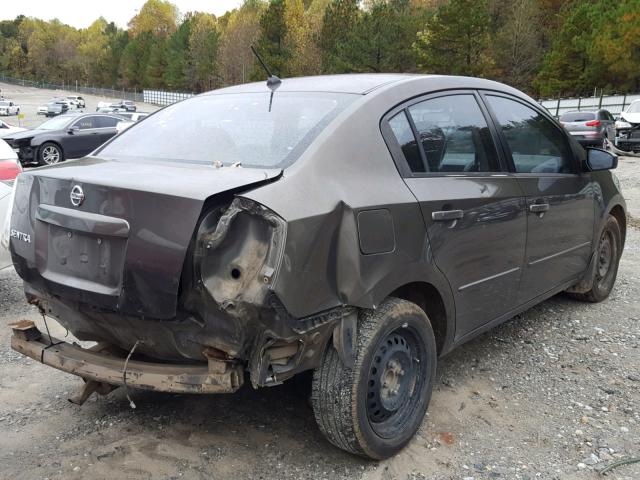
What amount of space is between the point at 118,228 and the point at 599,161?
350cm

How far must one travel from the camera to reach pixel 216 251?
7.48 feet

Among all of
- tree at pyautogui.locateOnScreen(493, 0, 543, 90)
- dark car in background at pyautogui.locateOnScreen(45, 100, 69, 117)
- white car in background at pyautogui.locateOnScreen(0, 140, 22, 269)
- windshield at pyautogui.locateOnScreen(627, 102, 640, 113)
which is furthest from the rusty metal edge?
dark car in background at pyautogui.locateOnScreen(45, 100, 69, 117)

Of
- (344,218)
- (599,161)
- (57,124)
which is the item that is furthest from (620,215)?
(57,124)

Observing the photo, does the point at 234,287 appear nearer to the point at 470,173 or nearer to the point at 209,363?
the point at 209,363

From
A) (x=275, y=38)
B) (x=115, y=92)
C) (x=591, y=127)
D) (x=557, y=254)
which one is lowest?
(x=557, y=254)

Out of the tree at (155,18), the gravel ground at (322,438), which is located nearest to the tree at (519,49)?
the gravel ground at (322,438)

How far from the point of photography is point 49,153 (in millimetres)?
17297

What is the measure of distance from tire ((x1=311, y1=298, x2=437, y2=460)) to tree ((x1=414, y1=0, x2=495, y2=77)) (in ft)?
152

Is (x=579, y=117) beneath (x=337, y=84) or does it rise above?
above

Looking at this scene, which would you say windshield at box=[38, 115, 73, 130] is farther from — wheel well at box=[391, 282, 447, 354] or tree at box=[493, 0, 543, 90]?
tree at box=[493, 0, 543, 90]

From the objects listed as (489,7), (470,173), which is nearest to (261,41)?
(489,7)

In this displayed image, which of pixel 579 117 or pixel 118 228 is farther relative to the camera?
pixel 579 117

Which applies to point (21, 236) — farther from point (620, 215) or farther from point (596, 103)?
point (596, 103)

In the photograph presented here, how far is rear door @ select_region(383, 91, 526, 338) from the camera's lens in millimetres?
2947
